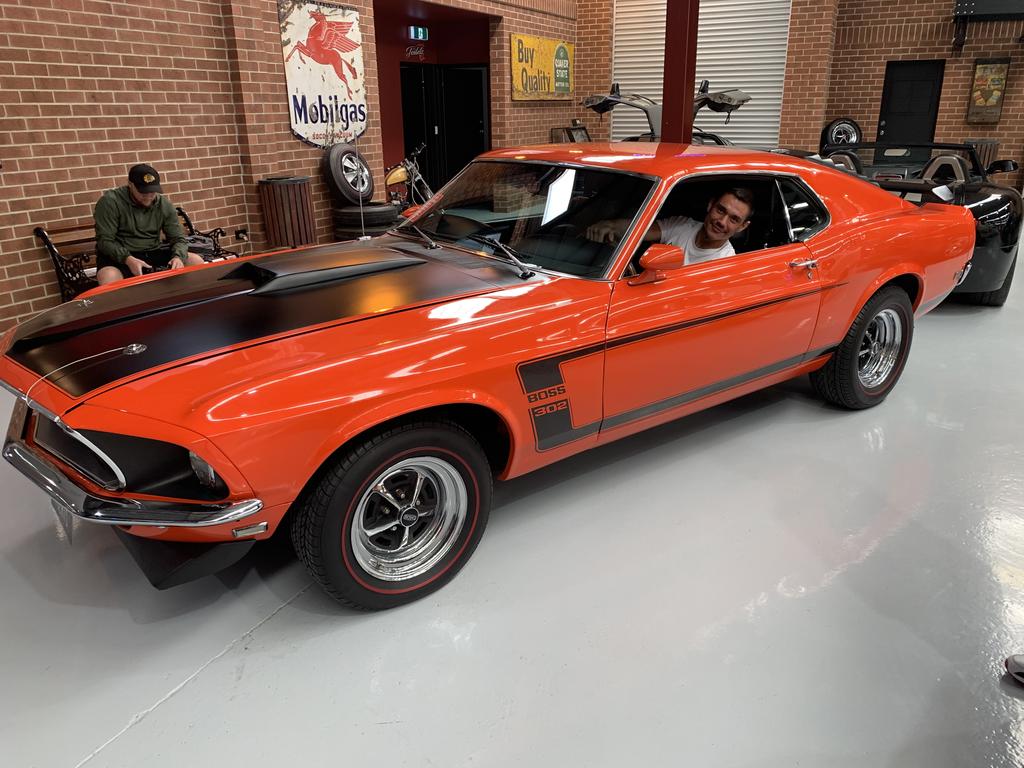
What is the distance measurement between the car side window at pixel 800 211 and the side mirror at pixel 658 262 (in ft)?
3.21

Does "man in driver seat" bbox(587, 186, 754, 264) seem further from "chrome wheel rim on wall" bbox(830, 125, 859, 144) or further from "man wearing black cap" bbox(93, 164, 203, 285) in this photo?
"chrome wheel rim on wall" bbox(830, 125, 859, 144)

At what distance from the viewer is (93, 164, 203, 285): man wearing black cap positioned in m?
5.05

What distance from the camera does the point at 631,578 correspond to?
106 inches

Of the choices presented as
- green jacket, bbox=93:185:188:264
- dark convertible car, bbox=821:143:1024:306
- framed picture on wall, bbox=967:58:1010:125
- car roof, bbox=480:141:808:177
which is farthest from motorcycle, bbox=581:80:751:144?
framed picture on wall, bbox=967:58:1010:125

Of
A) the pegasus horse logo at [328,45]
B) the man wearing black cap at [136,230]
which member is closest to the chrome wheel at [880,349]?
the man wearing black cap at [136,230]

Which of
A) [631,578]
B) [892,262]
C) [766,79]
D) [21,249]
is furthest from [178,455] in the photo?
[766,79]

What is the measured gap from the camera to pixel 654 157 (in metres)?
3.27

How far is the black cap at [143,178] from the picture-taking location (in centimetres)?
492

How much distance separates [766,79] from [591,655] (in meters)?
12.4

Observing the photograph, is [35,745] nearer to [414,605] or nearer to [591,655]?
[414,605]

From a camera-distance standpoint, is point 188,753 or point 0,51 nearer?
point 188,753

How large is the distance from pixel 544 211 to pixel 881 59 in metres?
11.7

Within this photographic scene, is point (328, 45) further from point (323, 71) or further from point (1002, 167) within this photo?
point (1002, 167)

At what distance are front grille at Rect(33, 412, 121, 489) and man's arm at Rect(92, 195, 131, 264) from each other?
10.1ft
